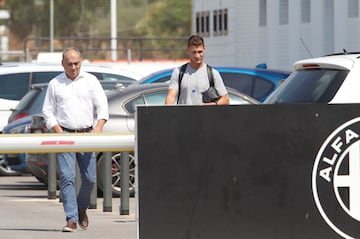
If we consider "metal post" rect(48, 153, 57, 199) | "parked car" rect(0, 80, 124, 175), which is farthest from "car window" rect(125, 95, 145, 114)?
"parked car" rect(0, 80, 124, 175)

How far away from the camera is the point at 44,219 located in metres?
15.5

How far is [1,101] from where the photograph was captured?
2447 cm

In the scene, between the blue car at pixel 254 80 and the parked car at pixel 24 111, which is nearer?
the blue car at pixel 254 80

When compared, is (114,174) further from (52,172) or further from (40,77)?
(40,77)

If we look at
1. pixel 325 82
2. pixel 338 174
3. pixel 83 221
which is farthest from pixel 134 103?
pixel 338 174

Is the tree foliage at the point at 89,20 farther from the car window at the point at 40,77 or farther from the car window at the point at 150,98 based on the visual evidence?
the car window at the point at 150,98

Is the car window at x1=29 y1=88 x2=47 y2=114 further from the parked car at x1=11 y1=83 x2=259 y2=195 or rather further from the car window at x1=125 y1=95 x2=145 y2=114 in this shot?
the car window at x1=125 y1=95 x2=145 y2=114

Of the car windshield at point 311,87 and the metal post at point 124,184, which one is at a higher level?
the car windshield at point 311,87

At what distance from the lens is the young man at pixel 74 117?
13805 mm

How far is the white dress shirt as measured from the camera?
13867mm

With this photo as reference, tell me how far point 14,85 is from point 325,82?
13098mm

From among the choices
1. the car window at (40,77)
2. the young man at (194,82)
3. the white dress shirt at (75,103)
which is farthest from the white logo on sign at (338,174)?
the car window at (40,77)

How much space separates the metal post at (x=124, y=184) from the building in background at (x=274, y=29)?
1719cm

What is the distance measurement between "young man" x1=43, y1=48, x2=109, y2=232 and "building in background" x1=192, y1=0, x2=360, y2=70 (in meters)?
19.0
